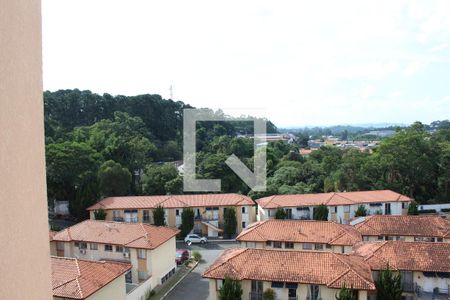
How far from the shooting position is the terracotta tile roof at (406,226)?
23750 millimetres

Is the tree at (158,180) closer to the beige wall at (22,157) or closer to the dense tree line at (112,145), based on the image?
the dense tree line at (112,145)

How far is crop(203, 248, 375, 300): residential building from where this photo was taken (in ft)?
54.6

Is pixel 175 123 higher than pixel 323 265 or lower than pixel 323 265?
higher

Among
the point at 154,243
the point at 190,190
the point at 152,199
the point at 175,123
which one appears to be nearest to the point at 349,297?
the point at 154,243

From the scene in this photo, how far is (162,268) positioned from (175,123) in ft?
126

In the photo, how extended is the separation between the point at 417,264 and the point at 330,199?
11.8 m

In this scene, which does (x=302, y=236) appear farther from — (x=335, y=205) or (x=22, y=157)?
(x=22, y=157)

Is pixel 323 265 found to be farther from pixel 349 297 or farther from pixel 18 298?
pixel 18 298

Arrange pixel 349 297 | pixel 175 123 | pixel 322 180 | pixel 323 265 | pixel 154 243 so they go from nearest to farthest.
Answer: pixel 349 297, pixel 323 265, pixel 154 243, pixel 322 180, pixel 175 123

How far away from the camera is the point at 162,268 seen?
2175cm

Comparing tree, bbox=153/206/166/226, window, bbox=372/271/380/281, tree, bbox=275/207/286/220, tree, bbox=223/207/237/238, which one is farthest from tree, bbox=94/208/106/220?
Answer: window, bbox=372/271/380/281

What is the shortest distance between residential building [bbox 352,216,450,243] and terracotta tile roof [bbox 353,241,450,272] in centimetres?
378

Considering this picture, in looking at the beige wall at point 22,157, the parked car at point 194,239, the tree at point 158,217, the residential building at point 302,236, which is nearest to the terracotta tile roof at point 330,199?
the parked car at point 194,239

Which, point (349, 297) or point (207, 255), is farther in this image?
point (207, 255)
